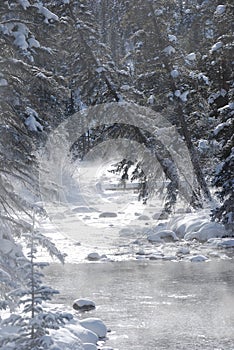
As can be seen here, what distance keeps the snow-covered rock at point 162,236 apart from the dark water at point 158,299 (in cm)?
413

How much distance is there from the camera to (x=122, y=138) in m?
27.0

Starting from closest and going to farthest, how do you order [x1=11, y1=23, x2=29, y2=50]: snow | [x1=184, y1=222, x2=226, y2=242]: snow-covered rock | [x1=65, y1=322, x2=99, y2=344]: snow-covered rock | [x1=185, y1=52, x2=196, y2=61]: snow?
1. [x1=65, y1=322, x2=99, y2=344]: snow-covered rock
2. [x1=11, y1=23, x2=29, y2=50]: snow
3. [x1=184, y1=222, x2=226, y2=242]: snow-covered rock
4. [x1=185, y1=52, x2=196, y2=61]: snow

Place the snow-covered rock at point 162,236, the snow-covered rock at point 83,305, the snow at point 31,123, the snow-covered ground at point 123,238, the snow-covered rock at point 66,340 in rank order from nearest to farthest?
the snow-covered rock at point 66,340, the snow-covered ground at point 123,238, the snow at point 31,123, the snow-covered rock at point 83,305, the snow-covered rock at point 162,236

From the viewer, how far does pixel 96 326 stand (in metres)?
11.4

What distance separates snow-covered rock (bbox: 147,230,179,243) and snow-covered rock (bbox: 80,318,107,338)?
11338mm

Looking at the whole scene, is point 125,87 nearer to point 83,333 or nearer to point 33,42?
point 33,42

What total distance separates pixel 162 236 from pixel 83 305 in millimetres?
10430

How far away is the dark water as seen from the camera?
433 inches

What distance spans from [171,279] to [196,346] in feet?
18.5

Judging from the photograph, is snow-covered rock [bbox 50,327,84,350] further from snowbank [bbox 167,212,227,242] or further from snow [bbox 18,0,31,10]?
snowbank [bbox 167,212,227,242]

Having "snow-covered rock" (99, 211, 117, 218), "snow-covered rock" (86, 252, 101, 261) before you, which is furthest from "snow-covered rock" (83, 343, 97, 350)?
"snow-covered rock" (99, 211, 117, 218)

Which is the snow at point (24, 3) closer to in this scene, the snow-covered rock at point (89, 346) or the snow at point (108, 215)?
the snow-covered rock at point (89, 346)

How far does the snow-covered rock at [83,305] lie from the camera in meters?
13.1

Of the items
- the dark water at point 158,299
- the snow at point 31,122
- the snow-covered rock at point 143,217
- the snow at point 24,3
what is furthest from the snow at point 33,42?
the snow-covered rock at point 143,217
